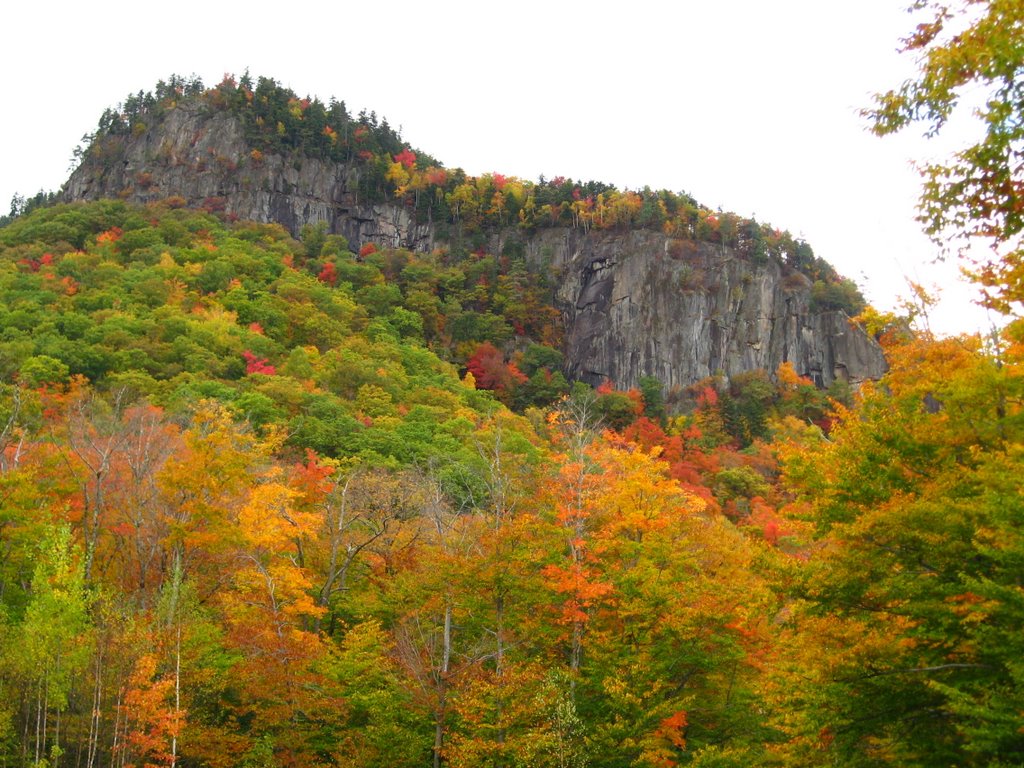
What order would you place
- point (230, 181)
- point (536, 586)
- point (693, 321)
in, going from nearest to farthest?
point (536, 586) → point (693, 321) → point (230, 181)

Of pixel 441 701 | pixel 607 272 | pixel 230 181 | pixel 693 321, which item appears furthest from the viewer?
pixel 230 181

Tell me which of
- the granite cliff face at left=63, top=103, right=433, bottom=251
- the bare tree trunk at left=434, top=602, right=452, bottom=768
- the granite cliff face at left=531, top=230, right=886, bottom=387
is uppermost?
the granite cliff face at left=63, top=103, right=433, bottom=251

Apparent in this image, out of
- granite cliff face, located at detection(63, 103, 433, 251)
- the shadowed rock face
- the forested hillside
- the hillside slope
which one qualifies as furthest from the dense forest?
granite cliff face, located at detection(63, 103, 433, 251)

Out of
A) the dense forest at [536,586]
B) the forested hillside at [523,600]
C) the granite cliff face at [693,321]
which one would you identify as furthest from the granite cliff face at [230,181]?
the forested hillside at [523,600]

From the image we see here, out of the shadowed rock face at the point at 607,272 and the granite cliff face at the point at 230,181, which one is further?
the granite cliff face at the point at 230,181

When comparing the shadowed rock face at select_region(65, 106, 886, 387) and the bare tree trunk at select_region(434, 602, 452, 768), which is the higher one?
the shadowed rock face at select_region(65, 106, 886, 387)

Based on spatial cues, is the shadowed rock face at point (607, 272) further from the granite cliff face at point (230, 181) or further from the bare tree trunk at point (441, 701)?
the bare tree trunk at point (441, 701)

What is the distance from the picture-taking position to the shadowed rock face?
81812mm

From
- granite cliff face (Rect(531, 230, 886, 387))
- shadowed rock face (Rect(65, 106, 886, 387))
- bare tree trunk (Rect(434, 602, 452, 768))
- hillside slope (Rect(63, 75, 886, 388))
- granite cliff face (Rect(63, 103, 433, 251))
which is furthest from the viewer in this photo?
granite cliff face (Rect(63, 103, 433, 251))

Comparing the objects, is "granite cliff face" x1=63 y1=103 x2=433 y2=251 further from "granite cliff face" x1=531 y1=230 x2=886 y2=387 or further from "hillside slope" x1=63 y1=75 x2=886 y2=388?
"granite cliff face" x1=531 y1=230 x2=886 y2=387

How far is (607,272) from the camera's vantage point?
285 ft

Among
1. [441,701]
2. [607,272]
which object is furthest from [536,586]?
[607,272]

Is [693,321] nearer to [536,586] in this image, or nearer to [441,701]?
[536,586]

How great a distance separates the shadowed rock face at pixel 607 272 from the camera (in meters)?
81.8
